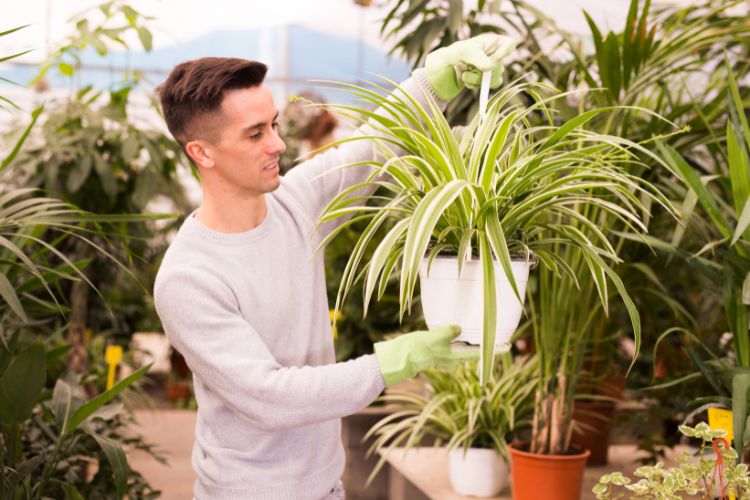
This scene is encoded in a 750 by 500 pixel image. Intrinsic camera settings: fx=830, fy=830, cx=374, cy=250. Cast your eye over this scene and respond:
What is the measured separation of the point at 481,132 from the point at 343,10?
5.58 meters

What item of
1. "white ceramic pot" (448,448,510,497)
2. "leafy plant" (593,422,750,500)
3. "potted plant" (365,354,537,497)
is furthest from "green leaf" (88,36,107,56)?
"leafy plant" (593,422,750,500)

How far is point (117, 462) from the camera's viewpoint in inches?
68.9

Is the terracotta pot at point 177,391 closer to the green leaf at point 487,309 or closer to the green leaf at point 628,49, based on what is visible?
the green leaf at point 628,49

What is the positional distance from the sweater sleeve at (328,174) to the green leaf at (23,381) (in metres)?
0.59

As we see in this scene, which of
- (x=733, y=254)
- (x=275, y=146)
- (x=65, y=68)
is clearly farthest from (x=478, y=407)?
(x=65, y=68)

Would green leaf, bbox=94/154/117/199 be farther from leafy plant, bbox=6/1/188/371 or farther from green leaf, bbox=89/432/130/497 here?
green leaf, bbox=89/432/130/497

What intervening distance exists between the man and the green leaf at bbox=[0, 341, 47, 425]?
1.16 feet

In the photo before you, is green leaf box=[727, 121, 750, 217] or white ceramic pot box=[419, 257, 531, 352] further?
green leaf box=[727, 121, 750, 217]

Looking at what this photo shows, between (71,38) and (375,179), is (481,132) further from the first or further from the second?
(71,38)

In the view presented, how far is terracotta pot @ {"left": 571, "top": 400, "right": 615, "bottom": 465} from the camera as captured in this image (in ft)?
7.60

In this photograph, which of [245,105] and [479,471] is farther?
[479,471]

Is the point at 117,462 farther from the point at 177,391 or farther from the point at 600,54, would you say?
the point at 177,391

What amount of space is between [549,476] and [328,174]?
83cm

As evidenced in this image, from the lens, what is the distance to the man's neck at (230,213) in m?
1.46
